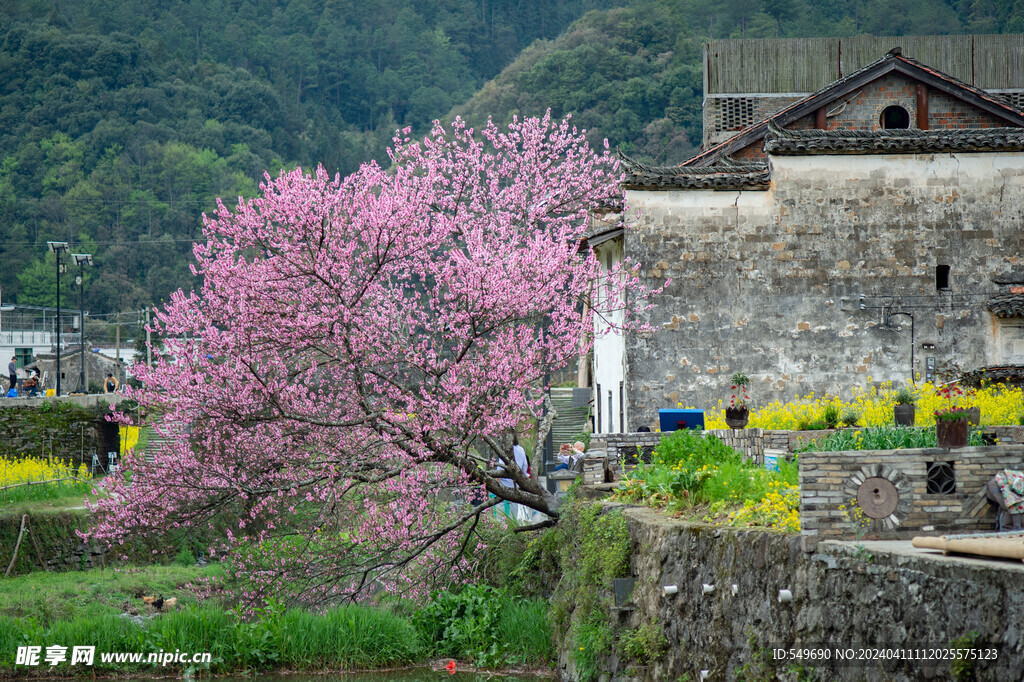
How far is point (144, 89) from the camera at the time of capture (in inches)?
3474

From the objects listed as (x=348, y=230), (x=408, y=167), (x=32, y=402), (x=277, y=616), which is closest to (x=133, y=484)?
(x=277, y=616)

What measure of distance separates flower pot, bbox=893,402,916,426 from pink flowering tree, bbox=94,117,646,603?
5058 mm

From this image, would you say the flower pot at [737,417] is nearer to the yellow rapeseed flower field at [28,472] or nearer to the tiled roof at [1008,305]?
the tiled roof at [1008,305]

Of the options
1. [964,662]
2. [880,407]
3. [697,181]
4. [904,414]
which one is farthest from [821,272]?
[964,662]

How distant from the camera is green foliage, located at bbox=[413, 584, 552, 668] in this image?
15602 millimetres

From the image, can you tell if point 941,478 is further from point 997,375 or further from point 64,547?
point 64,547

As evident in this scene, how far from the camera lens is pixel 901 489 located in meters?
8.91

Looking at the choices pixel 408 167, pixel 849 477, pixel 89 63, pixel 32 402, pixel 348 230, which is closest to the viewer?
pixel 849 477

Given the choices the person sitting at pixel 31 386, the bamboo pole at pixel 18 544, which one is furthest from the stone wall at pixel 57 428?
the bamboo pole at pixel 18 544

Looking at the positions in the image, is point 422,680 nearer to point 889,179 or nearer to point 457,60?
point 889,179

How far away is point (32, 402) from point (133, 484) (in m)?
20.4

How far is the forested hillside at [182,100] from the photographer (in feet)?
251

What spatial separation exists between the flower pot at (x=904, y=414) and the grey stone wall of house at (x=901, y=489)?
3.39m

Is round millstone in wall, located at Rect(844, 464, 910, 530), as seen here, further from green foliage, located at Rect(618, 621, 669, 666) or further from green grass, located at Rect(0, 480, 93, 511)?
green grass, located at Rect(0, 480, 93, 511)
